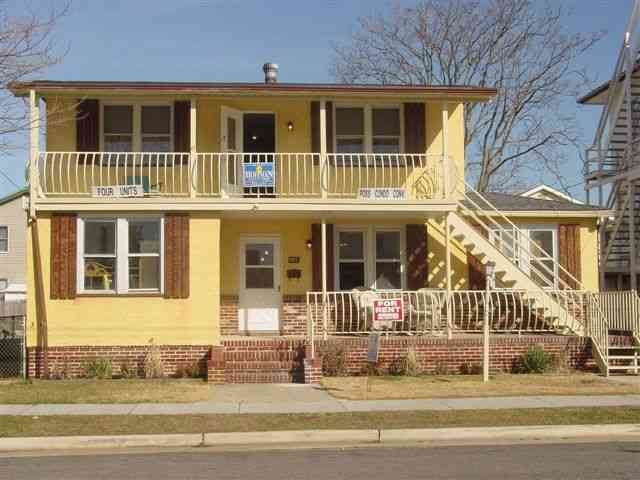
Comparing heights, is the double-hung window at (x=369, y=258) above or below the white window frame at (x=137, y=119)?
below

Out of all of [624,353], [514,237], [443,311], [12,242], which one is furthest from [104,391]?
[12,242]

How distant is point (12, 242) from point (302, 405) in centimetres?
3609

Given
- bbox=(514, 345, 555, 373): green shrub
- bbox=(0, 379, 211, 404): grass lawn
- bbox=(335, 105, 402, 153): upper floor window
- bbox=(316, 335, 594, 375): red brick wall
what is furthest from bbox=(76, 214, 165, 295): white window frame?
bbox=(514, 345, 555, 373): green shrub

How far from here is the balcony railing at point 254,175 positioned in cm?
1766

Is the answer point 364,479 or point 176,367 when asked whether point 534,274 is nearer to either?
point 176,367

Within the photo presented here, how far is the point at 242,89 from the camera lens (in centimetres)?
1716

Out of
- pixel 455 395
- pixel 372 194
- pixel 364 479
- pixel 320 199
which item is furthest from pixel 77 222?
pixel 364 479

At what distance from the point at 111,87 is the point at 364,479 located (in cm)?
1148

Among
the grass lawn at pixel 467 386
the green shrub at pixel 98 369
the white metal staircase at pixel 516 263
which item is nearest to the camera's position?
the grass lawn at pixel 467 386

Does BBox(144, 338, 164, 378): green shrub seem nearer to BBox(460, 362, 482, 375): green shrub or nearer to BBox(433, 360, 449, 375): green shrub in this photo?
BBox(433, 360, 449, 375): green shrub

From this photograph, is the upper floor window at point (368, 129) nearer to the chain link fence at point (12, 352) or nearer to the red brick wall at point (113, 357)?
the red brick wall at point (113, 357)

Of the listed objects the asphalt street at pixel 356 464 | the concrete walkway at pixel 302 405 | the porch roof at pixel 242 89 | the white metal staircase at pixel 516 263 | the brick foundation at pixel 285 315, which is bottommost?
the asphalt street at pixel 356 464

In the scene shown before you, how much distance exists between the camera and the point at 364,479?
828 centimetres

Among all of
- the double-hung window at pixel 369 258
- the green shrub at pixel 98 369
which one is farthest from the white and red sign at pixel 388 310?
the green shrub at pixel 98 369
